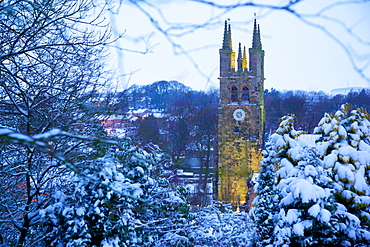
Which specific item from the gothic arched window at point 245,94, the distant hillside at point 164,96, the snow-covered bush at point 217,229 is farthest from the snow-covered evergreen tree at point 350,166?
the gothic arched window at point 245,94

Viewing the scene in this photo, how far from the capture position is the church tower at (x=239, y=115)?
67.6ft

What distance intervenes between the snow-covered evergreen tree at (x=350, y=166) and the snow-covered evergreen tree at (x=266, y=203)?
162cm

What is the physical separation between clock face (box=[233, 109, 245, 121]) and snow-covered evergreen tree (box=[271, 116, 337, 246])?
12101 millimetres

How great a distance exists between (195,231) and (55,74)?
4.10 metres

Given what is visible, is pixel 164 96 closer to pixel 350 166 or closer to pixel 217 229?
pixel 217 229

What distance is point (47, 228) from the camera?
5.61 meters

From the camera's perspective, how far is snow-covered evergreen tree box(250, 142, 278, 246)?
30.9ft

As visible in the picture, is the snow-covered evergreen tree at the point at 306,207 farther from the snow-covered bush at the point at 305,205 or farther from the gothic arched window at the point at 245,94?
the gothic arched window at the point at 245,94

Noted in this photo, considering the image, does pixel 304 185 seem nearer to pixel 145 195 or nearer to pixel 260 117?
pixel 145 195

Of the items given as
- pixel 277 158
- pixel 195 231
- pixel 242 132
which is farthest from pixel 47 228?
pixel 242 132

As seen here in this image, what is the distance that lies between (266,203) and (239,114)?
11458mm

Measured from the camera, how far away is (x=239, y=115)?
69.6 feet

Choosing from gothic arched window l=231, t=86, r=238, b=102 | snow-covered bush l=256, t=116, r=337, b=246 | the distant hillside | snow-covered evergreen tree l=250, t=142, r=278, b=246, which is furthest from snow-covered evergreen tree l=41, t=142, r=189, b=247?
gothic arched window l=231, t=86, r=238, b=102

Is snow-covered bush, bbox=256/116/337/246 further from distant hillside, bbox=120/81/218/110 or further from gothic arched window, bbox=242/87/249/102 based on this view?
gothic arched window, bbox=242/87/249/102
